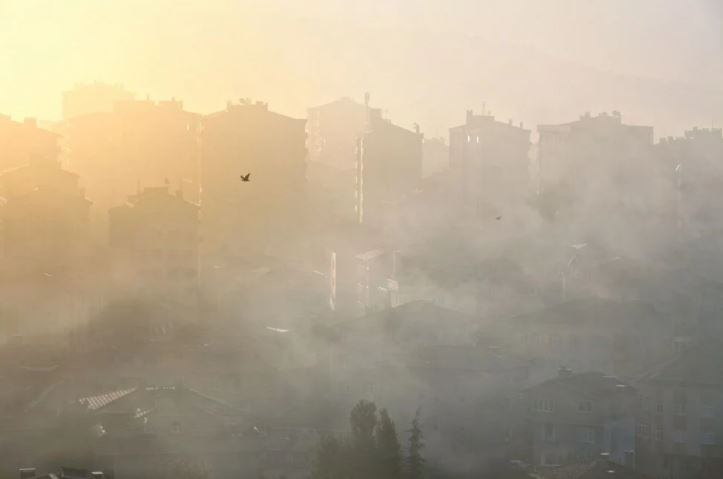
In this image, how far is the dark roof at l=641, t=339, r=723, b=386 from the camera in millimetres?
24172

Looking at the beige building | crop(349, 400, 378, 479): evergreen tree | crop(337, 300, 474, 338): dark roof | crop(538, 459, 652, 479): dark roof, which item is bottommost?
crop(538, 459, 652, 479): dark roof

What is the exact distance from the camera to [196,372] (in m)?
24.8

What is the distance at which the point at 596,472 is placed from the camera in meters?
19.5

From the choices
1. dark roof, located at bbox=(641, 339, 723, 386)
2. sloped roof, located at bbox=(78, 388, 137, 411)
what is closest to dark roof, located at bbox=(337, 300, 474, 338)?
dark roof, located at bbox=(641, 339, 723, 386)

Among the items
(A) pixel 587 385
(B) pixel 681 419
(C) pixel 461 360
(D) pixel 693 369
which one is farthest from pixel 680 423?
(C) pixel 461 360

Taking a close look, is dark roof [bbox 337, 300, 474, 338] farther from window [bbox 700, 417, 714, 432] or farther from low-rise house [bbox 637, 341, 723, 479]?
window [bbox 700, 417, 714, 432]

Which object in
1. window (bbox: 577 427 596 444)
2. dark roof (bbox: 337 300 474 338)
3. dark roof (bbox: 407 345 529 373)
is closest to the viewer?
window (bbox: 577 427 596 444)

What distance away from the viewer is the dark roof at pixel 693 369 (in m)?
24.2

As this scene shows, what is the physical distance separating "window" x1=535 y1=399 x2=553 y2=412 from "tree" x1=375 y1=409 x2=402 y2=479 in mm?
4114

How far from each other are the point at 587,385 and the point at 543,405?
0.67 metres

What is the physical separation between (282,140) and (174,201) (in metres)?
7.77

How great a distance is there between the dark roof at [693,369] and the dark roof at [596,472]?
4327mm

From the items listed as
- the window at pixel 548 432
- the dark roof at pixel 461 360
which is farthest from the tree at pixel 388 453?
the dark roof at pixel 461 360

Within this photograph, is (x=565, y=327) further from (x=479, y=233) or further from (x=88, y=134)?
(x=88, y=134)
